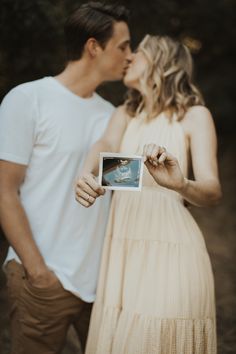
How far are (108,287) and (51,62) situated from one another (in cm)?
214

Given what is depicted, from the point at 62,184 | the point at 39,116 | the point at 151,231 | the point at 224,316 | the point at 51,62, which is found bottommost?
the point at 224,316

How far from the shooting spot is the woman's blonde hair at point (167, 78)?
8.81 feet

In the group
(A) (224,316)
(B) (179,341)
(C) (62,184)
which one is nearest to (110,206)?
(C) (62,184)

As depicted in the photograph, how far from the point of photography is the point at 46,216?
274 cm

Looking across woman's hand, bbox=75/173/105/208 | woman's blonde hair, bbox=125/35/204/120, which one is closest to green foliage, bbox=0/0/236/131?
woman's blonde hair, bbox=125/35/204/120

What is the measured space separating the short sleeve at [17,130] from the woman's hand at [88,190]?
0.54 meters

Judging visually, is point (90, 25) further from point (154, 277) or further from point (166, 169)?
point (154, 277)

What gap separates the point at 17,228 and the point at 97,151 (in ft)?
1.64

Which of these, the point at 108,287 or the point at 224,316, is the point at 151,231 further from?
the point at 224,316

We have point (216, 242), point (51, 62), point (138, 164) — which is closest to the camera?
point (138, 164)

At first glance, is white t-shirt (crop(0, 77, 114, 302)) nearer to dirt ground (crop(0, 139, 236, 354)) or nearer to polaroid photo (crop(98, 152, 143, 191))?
polaroid photo (crop(98, 152, 143, 191))

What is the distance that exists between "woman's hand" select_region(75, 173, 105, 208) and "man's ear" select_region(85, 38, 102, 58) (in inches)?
39.8

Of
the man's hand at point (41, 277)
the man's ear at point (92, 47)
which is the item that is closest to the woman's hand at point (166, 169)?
the man's hand at point (41, 277)

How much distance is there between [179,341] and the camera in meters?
2.37
